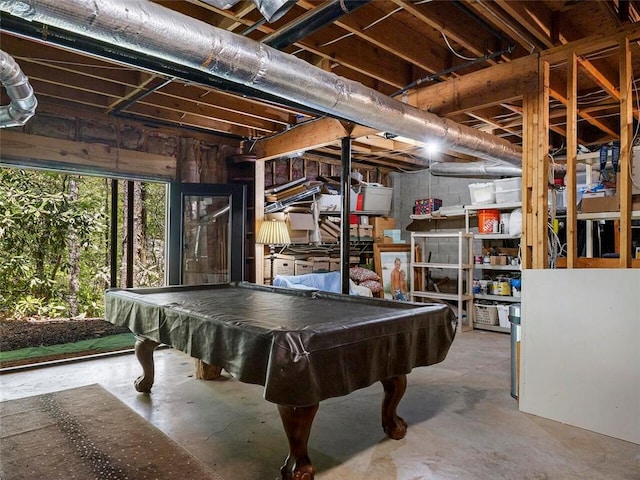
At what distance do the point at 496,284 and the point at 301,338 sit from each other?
4787mm

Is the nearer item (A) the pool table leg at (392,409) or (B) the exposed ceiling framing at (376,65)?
(A) the pool table leg at (392,409)

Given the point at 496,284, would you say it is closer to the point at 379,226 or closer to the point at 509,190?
the point at 509,190

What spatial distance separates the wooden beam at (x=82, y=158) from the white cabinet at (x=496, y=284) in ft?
14.3

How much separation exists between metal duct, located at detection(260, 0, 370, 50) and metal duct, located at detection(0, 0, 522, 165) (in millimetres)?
147

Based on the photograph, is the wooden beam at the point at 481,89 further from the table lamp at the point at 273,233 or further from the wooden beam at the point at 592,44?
the table lamp at the point at 273,233

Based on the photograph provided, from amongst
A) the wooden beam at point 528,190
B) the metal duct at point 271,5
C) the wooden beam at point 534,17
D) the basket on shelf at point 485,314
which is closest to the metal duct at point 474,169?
the basket on shelf at point 485,314

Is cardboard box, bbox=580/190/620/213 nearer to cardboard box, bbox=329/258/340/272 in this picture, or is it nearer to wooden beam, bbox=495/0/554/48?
wooden beam, bbox=495/0/554/48

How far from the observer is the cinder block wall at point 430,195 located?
6.99 metres

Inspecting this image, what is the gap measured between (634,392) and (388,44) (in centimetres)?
284

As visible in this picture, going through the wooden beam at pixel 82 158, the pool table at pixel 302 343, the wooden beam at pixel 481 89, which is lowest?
the pool table at pixel 302 343

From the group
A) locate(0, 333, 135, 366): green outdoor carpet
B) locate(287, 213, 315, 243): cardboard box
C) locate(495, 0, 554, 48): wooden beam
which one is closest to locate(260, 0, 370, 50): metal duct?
locate(495, 0, 554, 48): wooden beam

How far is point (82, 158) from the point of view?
4578mm

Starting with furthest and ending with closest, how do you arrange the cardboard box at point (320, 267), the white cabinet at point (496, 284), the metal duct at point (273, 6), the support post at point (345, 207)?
1. the cardboard box at point (320, 267)
2. the white cabinet at point (496, 284)
3. the support post at point (345, 207)
4. the metal duct at point (273, 6)

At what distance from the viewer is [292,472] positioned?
1.97 m
